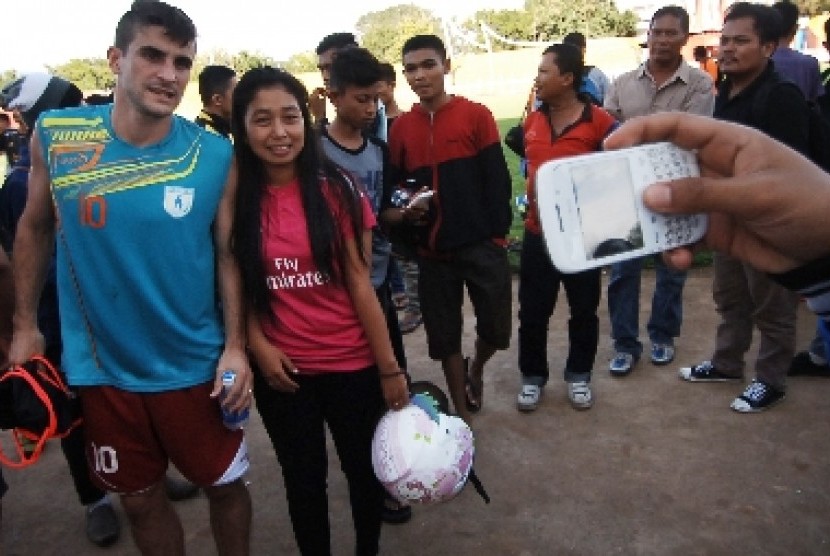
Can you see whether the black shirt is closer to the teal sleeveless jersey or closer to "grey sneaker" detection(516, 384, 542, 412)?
"grey sneaker" detection(516, 384, 542, 412)

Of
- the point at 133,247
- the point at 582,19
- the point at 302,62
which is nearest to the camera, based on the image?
the point at 133,247

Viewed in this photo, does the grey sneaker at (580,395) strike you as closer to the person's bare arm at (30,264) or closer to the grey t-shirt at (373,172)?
the grey t-shirt at (373,172)

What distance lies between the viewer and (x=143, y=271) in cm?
212

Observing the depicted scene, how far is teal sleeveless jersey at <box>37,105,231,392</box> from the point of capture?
81.6 inches

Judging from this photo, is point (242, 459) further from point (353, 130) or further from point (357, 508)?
point (353, 130)

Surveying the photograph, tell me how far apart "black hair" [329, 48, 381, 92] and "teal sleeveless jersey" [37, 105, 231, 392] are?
0.96 meters

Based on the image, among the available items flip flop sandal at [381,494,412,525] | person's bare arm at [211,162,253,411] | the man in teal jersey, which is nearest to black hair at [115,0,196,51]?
the man in teal jersey

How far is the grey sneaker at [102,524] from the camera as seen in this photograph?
300 cm

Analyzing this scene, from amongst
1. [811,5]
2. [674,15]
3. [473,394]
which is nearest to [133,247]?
[473,394]

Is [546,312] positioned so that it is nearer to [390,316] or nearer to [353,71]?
[390,316]

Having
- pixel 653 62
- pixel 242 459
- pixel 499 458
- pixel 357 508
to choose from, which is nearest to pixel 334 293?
pixel 242 459

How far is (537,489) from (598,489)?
0.88 ft

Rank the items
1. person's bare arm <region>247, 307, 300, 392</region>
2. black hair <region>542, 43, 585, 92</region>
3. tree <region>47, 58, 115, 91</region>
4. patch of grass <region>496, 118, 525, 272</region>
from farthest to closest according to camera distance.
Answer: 1. tree <region>47, 58, 115, 91</region>
2. patch of grass <region>496, 118, 525, 272</region>
3. black hair <region>542, 43, 585, 92</region>
4. person's bare arm <region>247, 307, 300, 392</region>

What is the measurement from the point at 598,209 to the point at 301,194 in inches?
41.9
